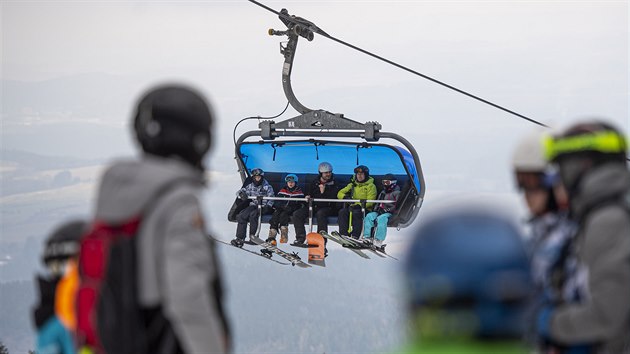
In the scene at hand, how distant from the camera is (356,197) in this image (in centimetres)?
1609

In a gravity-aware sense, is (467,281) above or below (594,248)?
above

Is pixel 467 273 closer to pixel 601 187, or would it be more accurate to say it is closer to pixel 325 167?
pixel 601 187

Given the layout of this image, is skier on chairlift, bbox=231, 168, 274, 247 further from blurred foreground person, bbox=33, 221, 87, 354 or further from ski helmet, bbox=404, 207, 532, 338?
ski helmet, bbox=404, 207, 532, 338

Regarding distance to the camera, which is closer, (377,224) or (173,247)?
(173,247)

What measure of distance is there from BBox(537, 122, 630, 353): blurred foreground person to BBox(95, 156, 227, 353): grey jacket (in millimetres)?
1067

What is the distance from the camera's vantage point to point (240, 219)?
15.8 meters

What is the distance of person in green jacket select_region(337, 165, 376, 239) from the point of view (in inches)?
620

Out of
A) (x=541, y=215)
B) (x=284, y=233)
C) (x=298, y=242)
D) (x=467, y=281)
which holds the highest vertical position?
(x=467, y=281)

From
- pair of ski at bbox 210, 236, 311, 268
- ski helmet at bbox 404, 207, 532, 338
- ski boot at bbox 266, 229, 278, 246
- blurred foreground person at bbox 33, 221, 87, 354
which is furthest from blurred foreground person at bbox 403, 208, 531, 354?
ski boot at bbox 266, 229, 278, 246

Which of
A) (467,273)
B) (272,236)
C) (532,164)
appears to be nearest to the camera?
(467,273)

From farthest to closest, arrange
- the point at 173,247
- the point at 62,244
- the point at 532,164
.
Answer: the point at 62,244, the point at 532,164, the point at 173,247

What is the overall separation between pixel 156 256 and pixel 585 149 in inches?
54.9

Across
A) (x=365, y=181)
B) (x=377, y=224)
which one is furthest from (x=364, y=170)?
(x=377, y=224)

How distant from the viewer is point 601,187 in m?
3.65
